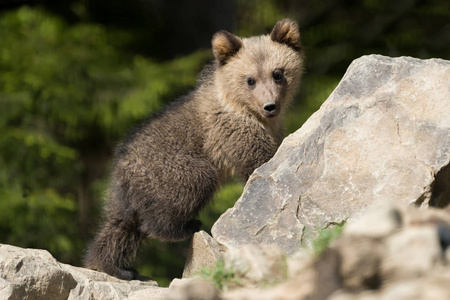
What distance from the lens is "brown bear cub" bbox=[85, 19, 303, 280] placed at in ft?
23.1

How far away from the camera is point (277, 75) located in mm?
7684

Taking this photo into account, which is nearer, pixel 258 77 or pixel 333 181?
pixel 333 181

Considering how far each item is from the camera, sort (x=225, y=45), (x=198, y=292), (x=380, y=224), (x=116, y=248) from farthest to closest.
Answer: (x=225, y=45), (x=116, y=248), (x=198, y=292), (x=380, y=224)

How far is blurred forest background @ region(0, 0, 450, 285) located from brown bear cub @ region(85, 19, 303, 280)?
3113 mm

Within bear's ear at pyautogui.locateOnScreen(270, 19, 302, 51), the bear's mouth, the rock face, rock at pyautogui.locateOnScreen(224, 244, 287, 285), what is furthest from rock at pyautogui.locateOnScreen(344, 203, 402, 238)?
bear's ear at pyautogui.locateOnScreen(270, 19, 302, 51)

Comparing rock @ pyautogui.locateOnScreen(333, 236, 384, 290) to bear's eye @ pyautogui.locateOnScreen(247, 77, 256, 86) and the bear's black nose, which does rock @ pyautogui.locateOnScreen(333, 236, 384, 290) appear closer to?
the bear's black nose

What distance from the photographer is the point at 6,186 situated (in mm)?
11234

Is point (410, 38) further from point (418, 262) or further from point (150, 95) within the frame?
point (418, 262)

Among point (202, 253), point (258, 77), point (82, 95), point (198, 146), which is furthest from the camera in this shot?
point (82, 95)

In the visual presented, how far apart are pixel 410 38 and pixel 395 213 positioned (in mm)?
11184

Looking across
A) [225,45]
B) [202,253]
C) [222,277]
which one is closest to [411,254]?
[222,277]

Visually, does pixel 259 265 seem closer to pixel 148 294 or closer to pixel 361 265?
pixel 361 265

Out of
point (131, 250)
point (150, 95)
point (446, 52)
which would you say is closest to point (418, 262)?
point (131, 250)

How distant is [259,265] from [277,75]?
12.6 ft
